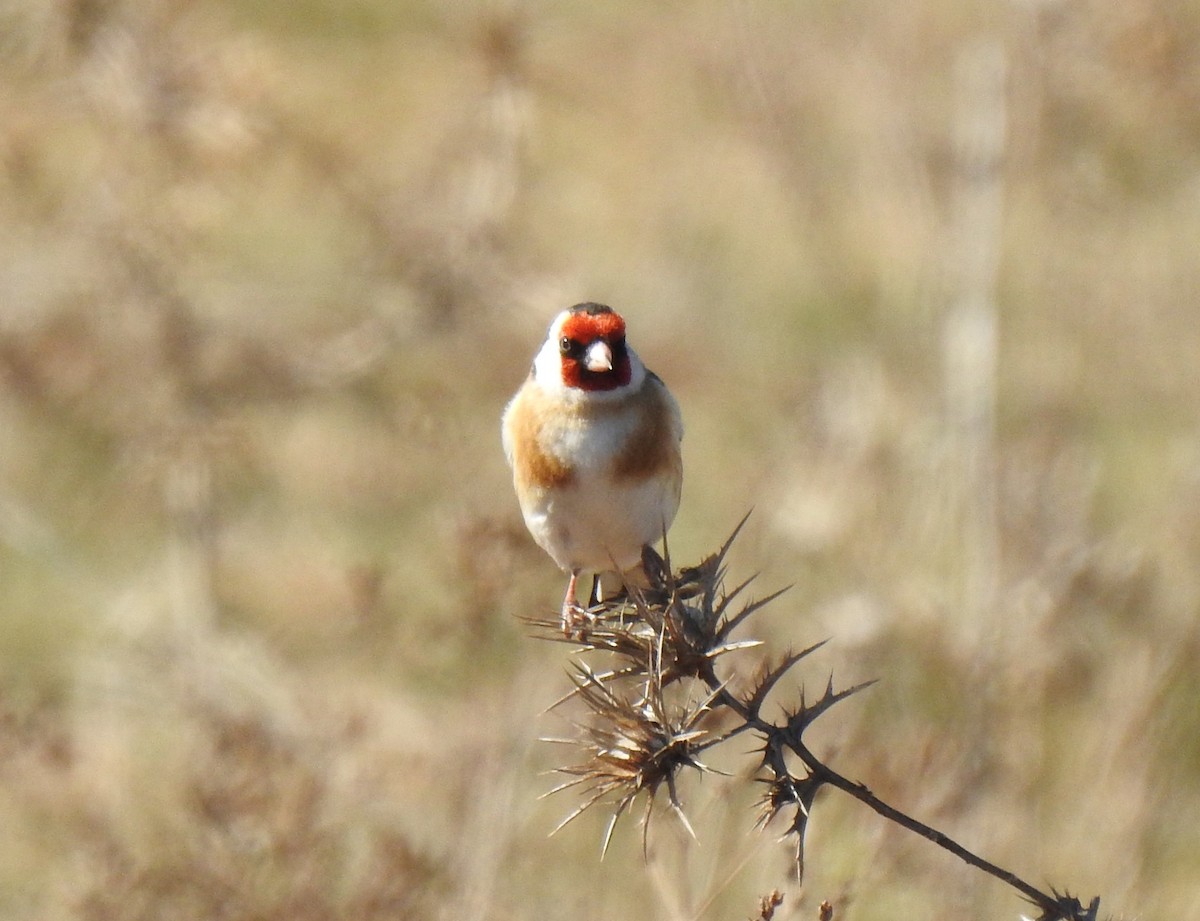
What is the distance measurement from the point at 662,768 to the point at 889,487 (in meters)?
2.72

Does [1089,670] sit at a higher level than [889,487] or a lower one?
lower

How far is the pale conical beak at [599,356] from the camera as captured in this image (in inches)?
146

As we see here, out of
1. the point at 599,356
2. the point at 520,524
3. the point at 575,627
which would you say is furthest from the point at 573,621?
the point at 520,524

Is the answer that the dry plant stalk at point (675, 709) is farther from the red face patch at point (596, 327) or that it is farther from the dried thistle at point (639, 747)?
the red face patch at point (596, 327)

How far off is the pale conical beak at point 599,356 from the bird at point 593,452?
0.04 feet

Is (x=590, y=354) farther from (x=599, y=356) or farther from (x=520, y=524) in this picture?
(x=520, y=524)

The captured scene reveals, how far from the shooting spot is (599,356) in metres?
3.72

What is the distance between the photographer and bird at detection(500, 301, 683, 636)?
387cm

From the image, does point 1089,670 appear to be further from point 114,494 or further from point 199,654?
point 114,494

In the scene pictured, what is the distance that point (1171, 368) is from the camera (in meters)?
6.61

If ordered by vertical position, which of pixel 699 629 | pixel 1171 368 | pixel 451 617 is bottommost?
pixel 699 629

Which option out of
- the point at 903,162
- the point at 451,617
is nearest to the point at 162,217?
the point at 451,617

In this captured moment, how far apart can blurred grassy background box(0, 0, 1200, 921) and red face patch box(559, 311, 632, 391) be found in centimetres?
38

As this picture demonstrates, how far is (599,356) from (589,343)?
0.07 m
